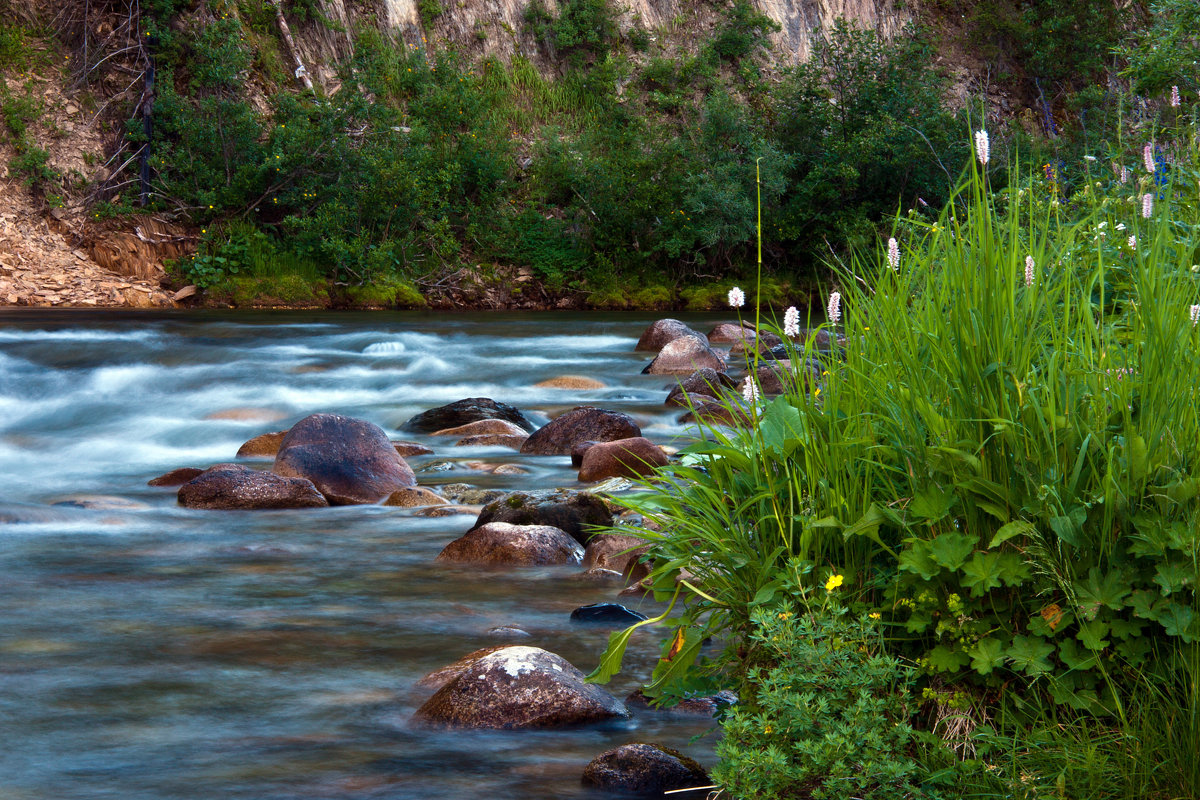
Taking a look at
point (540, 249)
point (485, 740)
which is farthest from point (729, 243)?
point (485, 740)

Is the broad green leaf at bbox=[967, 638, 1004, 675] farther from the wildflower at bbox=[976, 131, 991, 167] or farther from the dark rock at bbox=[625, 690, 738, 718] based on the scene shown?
the dark rock at bbox=[625, 690, 738, 718]

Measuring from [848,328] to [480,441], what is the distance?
7.48 metres

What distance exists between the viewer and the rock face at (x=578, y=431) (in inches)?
381

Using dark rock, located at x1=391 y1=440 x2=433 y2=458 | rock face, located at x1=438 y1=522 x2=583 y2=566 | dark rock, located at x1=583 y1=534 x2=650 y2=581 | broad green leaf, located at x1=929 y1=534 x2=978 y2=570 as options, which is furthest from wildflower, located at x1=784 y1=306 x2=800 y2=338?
dark rock, located at x1=391 y1=440 x2=433 y2=458

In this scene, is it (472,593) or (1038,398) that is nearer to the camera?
(1038,398)

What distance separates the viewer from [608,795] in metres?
3.21

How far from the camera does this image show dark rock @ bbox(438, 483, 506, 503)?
304 inches

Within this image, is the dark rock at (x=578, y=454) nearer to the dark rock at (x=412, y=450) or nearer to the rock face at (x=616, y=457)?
the rock face at (x=616, y=457)

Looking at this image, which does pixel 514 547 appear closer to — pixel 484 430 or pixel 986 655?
pixel 986 655

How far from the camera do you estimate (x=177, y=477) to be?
8.87 metres

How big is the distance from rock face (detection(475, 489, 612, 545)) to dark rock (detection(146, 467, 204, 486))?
331 cm

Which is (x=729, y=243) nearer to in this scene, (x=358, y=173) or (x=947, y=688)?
(x=358, y=173)

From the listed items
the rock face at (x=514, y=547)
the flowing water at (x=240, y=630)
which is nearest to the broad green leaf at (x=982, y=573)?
the flowing water at (x=240, y=630)

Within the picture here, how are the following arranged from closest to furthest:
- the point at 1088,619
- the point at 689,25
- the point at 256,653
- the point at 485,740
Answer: the point at 1088,619 < the point at 485,740 < the point at 256,653 < the point at 689,25
